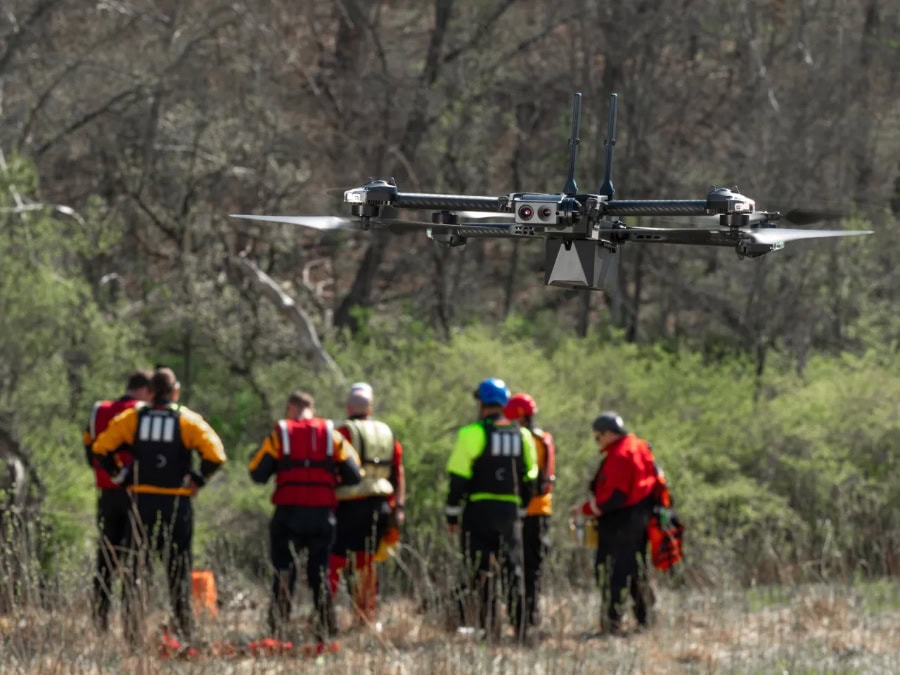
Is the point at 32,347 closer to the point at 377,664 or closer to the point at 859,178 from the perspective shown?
the point at 377,664

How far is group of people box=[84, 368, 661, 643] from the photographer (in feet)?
30.8

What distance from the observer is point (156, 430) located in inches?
368

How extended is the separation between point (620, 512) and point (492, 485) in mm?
1160

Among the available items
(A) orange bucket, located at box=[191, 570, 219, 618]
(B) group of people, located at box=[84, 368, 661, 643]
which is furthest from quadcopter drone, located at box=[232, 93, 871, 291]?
(A) orange bucket, located at box=[191, 570, 219, 618]

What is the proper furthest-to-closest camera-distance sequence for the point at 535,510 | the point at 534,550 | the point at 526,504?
the point at 534,550
the point at 535,510
the point at 526,504

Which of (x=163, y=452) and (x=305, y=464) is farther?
(x=305, y=464)

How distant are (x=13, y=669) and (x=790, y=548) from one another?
9.63 meters

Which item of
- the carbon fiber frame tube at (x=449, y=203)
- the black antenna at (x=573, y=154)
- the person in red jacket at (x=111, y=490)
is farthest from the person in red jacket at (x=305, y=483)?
the black antenna at (x=573, y=154)

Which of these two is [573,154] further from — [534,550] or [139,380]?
[534,550]

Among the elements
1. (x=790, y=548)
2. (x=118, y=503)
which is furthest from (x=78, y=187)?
(x=118, y=503)

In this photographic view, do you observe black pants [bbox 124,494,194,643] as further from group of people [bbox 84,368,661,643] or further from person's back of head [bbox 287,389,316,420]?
person's back of head [bbox 287,389,316,420]

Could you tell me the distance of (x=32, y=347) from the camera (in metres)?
15.3

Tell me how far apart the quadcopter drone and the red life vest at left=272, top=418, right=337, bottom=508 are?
189 inches

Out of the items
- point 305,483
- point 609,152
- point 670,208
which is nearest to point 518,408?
point 305,483
